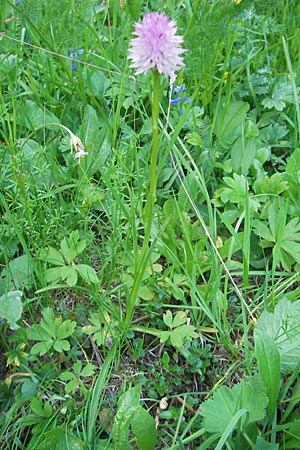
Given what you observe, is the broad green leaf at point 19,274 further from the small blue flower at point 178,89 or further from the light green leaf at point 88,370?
the small blue flower at point 178,89

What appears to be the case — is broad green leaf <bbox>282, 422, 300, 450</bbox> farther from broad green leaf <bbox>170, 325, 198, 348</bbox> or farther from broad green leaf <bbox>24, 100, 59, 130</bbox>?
broad green leaf <bbox>24, 100, 59, 130</bbox>

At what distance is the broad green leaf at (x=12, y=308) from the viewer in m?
1.27

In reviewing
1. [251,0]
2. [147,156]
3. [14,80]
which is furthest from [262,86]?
[14,80]

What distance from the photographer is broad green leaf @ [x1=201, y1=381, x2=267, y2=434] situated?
114 cm

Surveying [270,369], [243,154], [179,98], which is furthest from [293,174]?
[270,369]

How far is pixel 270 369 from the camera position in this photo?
3.96 feet

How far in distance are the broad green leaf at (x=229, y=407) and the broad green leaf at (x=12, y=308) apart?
0.48 m

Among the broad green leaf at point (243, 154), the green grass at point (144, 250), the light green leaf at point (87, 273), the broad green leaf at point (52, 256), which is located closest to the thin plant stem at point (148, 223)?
the green grass at point (144, 250)

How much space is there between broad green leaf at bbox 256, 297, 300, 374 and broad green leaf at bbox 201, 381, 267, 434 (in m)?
0.17

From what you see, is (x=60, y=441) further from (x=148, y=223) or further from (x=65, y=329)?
(x=148, y=223)

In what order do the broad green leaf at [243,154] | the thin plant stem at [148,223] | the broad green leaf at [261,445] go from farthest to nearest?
1. the broad green leaf at [243,154]
2. the broad green leaf at [261,445]
3. the thin plant stem at [148,223]

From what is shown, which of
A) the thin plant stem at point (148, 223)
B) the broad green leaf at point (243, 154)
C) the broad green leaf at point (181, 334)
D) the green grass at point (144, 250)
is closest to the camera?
the thin plant stem at point (148, 223)

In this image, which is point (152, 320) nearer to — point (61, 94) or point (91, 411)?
point (91, 411)

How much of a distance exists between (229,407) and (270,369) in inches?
5.2
